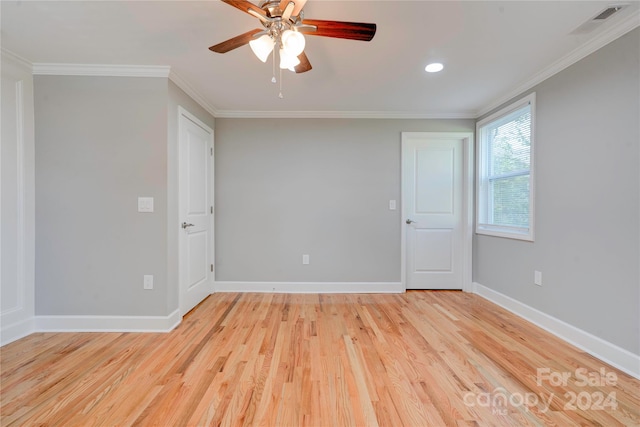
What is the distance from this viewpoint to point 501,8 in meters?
1.63

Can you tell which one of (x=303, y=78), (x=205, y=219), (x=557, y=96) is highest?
(x=303, y=78)

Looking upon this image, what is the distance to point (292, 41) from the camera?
1.38m

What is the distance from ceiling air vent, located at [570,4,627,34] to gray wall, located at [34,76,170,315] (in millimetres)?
3225

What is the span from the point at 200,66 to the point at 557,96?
312 cm

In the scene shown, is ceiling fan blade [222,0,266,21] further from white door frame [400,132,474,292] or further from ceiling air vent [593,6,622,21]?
white door frame [400,132,474,292]

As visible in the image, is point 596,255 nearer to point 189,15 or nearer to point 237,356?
point 237,356

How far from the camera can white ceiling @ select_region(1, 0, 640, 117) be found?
165 cm

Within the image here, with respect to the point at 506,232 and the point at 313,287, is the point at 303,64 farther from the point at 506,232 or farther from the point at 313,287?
the point at 506,232

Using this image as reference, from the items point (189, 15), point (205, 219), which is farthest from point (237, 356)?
point (189, 15)

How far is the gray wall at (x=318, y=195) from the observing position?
3.45 metres

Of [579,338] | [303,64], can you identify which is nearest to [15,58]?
[303,64]

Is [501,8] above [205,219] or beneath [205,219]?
above

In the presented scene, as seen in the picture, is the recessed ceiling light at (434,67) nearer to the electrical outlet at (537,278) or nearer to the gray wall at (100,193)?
the electrical outlet at (537,278)

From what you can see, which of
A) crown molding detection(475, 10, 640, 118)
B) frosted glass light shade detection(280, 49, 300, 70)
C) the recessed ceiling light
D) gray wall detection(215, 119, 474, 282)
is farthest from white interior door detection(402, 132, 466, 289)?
frosted glass light shade detection(280, 49, 300, 70)
